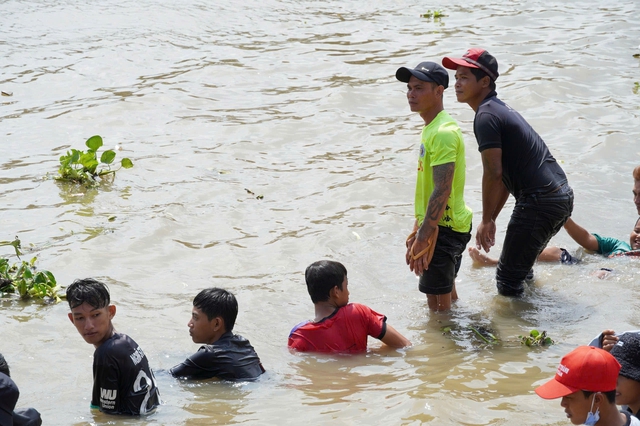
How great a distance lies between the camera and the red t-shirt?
18.3 ft

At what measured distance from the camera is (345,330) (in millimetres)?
5586

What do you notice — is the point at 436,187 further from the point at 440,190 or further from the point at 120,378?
the point at 120,378

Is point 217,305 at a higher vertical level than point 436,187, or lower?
lower

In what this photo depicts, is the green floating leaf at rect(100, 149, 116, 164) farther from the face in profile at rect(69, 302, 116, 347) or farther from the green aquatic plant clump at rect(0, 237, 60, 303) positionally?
the face in profile at rect(69, 302, 116, 347)

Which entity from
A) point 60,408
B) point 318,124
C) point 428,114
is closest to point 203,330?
point 60,408

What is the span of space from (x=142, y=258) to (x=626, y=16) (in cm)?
1296

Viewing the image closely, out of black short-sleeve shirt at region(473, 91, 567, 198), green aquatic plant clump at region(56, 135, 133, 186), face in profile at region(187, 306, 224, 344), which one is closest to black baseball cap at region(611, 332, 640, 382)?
black short-sleeve shirt at region(473, 91, 567, 198)

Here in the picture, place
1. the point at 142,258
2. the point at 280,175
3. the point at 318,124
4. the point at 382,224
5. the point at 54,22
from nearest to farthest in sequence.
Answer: the point at 142,258
the point at 382,224
the point at 280,175
the point at 318,124
the point at 54,22

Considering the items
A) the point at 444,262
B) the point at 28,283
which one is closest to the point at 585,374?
the point at 444,262

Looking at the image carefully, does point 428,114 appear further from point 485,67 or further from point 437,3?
point 437,3

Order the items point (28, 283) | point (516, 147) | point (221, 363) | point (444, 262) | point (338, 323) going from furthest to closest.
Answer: point (28, 283)
point (516, 147)
point (444, 262)
point (338, 323)
point (221, 363)

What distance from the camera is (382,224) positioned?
833 cm

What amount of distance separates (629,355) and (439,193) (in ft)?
6.68

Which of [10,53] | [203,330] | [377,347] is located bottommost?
[377,347]
